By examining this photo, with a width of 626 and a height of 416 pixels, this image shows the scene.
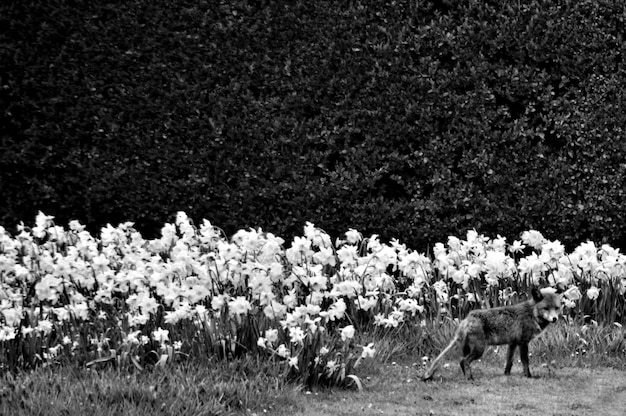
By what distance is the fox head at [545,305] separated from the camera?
6.02 meters

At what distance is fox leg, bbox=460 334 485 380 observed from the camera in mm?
5941

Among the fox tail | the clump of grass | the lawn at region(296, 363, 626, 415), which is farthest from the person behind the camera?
the fox tail

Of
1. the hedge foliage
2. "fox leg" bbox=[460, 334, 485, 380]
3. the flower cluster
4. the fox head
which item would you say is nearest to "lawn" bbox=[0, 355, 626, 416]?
"fox leg" bbox=[460, 334, 485, 380]

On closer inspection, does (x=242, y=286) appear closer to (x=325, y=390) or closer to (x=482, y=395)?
(x=325, y=390)

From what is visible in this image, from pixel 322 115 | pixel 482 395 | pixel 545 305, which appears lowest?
pixel 482 395

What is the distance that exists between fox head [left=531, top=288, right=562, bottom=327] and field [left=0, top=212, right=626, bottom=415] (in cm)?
42

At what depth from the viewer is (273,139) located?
8812 mm

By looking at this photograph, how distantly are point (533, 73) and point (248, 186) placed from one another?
2594 mm

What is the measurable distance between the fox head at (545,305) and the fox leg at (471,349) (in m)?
0.38

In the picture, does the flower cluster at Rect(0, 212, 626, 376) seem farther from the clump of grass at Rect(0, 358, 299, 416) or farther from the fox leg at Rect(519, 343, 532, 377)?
the fox leg at Rect(519, 343, 532, 377)

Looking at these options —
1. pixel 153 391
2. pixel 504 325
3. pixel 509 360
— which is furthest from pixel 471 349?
pixel 153 391

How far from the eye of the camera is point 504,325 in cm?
601

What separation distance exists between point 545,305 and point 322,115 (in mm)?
3340

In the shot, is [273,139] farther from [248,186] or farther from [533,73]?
[533,73]
